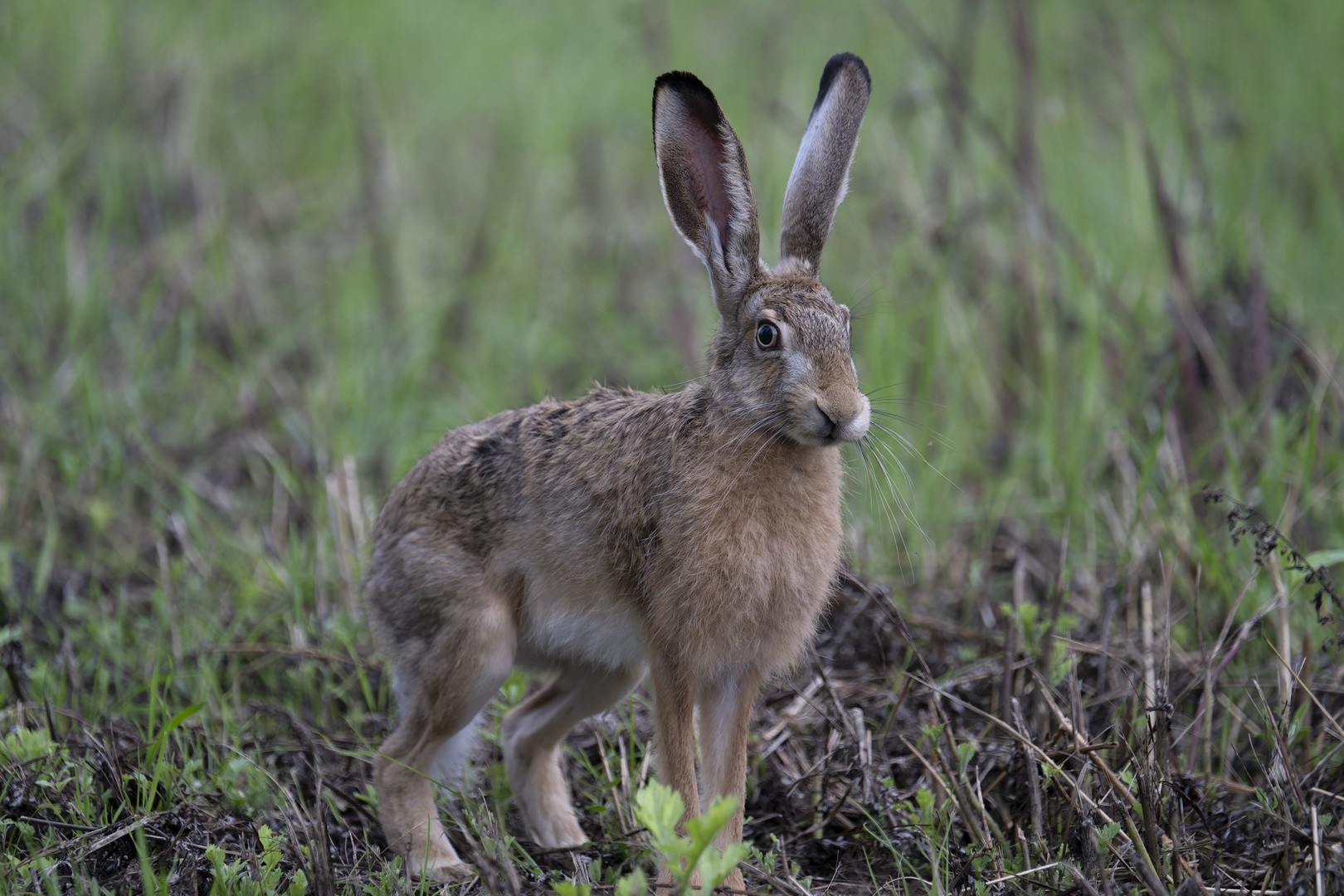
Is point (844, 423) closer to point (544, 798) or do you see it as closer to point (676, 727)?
point (676, 727)

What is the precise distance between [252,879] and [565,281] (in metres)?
5.17

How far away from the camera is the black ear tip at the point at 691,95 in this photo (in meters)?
3.56

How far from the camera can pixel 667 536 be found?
354 cm

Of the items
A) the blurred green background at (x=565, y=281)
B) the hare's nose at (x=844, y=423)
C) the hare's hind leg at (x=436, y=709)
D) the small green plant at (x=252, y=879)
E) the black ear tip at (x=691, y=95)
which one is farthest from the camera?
the blurred green background at (x=565, y=281)

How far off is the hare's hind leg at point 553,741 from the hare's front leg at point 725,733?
398 mm

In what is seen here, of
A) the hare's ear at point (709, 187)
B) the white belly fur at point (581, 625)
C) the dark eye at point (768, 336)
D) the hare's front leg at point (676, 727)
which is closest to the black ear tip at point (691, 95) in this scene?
the hare's ear at point (709, 187)

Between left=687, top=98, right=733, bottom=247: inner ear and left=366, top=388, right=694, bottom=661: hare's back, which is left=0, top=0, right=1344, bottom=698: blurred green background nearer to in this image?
left=366, top=388, right=694, bottom=661: hare's back

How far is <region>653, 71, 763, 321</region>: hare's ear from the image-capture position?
12.0ft

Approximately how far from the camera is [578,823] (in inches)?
158

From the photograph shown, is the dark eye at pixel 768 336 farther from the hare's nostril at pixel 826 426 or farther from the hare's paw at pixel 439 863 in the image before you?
the hare's paw at pixel 439 863

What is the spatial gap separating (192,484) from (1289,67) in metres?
6.96

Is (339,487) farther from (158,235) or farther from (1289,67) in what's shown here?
(1289,67)

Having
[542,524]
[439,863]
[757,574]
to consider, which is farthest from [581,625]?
[439,863]

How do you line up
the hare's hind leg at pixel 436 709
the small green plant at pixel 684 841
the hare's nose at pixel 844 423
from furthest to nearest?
the hare's hind leg at pixel 436 709 < the hare's nose at pixel 844 423 < the small green plant at pixel 684 841
